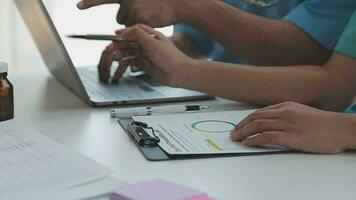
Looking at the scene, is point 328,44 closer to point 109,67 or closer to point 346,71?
point 346,71

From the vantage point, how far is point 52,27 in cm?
115

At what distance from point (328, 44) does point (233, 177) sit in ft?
1.93

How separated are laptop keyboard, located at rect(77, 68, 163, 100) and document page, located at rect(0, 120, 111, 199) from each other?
11.5 inches

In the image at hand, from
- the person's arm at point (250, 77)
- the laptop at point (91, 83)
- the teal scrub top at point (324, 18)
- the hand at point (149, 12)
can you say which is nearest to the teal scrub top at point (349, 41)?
the person's arm at point (250, 77)

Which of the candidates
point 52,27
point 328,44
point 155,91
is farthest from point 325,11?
point 52,27

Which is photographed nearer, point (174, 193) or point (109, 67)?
point (174, 193)

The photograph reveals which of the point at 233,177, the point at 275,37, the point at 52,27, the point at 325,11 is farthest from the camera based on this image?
the point at 275,37

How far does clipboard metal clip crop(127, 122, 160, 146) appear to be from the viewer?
91 cm

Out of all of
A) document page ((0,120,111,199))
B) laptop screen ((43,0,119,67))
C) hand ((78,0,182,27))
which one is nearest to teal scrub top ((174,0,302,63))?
hand ((78,0,182,27))

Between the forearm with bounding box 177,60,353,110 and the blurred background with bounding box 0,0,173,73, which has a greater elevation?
the forearm with bounding box 177,60,353,110

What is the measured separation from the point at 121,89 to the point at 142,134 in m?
0.35

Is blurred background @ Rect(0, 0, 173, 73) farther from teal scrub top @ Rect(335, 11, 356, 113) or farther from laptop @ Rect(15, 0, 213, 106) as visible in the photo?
teal scrub top @ Rect(335, 11, 356, 113)

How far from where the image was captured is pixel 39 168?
2.57 feet

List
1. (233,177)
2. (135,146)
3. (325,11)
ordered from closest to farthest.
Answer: (233,177) < (135,146) < (325,11)
